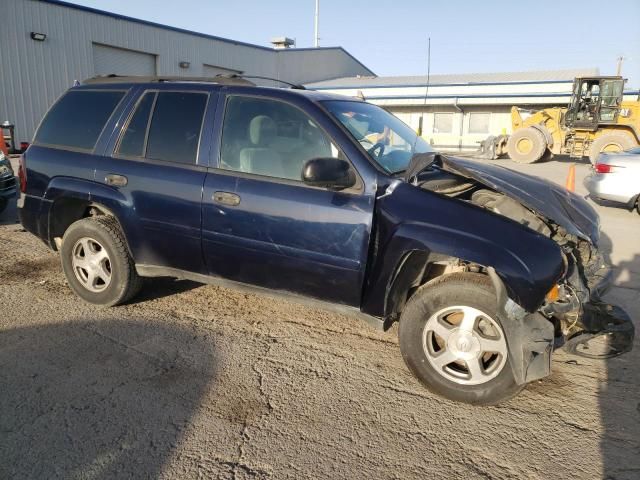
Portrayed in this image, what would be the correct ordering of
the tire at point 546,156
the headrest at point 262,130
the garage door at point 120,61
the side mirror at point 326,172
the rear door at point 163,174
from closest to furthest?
the side mirror at point 326,172 → the headrest at point 262,130 → the rear door at point 163,174 → the tire at point 546,156 → the garage door at point 120,61

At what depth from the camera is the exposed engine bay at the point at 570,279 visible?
9.48 feet

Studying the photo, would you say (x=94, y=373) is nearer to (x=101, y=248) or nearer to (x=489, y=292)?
(x=101, y=248)

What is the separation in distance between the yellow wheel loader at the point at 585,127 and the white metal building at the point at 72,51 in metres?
16.3

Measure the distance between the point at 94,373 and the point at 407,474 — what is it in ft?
6.87

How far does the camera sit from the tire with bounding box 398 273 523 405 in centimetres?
A: 289

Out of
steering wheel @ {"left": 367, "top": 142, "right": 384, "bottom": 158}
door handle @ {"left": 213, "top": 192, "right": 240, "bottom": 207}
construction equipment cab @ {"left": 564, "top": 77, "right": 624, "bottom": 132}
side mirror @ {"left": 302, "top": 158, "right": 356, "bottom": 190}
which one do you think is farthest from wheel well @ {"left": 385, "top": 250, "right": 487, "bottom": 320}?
construction equipment cab @ {"left": 564, "top": 77, "right": 624, "bottom": 132}

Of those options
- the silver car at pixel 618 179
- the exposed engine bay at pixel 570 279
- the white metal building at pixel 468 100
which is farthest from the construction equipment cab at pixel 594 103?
the exposed engine bay at pixel 570 279

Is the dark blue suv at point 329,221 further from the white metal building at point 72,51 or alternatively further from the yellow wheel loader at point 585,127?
the white metal building at point 72,51

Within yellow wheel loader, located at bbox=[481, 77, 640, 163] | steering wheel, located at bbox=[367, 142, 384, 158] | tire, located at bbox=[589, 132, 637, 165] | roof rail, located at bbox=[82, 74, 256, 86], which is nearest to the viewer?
steering wheel, located at bbox=[367, 142, 384, 158]

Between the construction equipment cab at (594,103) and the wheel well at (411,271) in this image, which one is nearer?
the wheel well at (411,271)

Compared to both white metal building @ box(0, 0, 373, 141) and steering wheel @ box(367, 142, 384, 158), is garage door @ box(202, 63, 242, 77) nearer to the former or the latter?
white metal building @ box(0, 0, 373, 141)

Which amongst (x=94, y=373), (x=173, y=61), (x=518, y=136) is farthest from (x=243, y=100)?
(x=173, y=61)

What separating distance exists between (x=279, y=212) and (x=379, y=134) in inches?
41.0

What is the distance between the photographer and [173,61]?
24.5 metres
